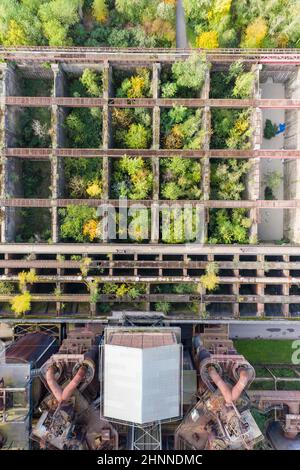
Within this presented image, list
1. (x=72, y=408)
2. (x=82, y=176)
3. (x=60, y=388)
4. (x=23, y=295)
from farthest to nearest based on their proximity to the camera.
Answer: (x=82, y=176) → (x=23, y=295) → (x=72, y=408) → (x=60, y=388)

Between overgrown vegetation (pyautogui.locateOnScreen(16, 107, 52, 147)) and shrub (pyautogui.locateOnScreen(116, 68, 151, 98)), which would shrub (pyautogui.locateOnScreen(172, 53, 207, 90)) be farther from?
overgrown vegetation (pyautogui.locateOnScreen(16, 107, 52, 147))

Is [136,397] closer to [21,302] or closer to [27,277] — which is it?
[21,302]

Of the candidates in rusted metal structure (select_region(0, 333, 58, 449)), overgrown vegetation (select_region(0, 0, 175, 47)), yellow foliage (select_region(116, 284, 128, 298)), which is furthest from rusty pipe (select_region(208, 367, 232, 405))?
overgrown vegetation (select_region(0, 0, 175, 47))

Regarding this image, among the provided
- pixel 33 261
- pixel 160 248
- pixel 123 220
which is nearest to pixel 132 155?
pixel 123 220

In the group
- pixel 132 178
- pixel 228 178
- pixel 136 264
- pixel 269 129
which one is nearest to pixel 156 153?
pixel 132 178

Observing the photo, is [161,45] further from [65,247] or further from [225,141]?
[65,247]
